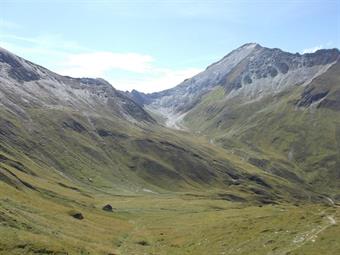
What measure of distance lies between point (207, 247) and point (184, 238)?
1234 centimetres

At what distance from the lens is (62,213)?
3718 inches

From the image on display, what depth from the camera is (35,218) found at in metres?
72.4

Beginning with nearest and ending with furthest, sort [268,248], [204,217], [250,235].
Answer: [268,248] → [250,235] → [204,217]

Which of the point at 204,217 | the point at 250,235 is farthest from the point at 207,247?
the point at 204,217

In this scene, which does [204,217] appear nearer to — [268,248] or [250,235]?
[250,235]

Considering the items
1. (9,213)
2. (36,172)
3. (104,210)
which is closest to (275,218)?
(9,213)

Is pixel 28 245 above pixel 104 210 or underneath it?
above

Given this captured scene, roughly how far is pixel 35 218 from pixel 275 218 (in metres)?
40.4

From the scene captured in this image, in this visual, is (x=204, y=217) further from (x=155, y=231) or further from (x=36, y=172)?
(x=36, y=172)

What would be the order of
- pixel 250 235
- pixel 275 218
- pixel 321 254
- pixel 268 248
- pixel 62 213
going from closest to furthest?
1. pixel 321 254
2. pixel 268 248
3. pixel 250 235
4. pixel 275 218
5. pixel 62 213

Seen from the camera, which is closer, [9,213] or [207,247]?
[9,213]

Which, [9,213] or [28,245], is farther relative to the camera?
[9,213]

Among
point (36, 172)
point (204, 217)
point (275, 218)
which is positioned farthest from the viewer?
point (36, 172)

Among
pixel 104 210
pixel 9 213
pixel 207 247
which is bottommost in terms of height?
pixel 104 210
